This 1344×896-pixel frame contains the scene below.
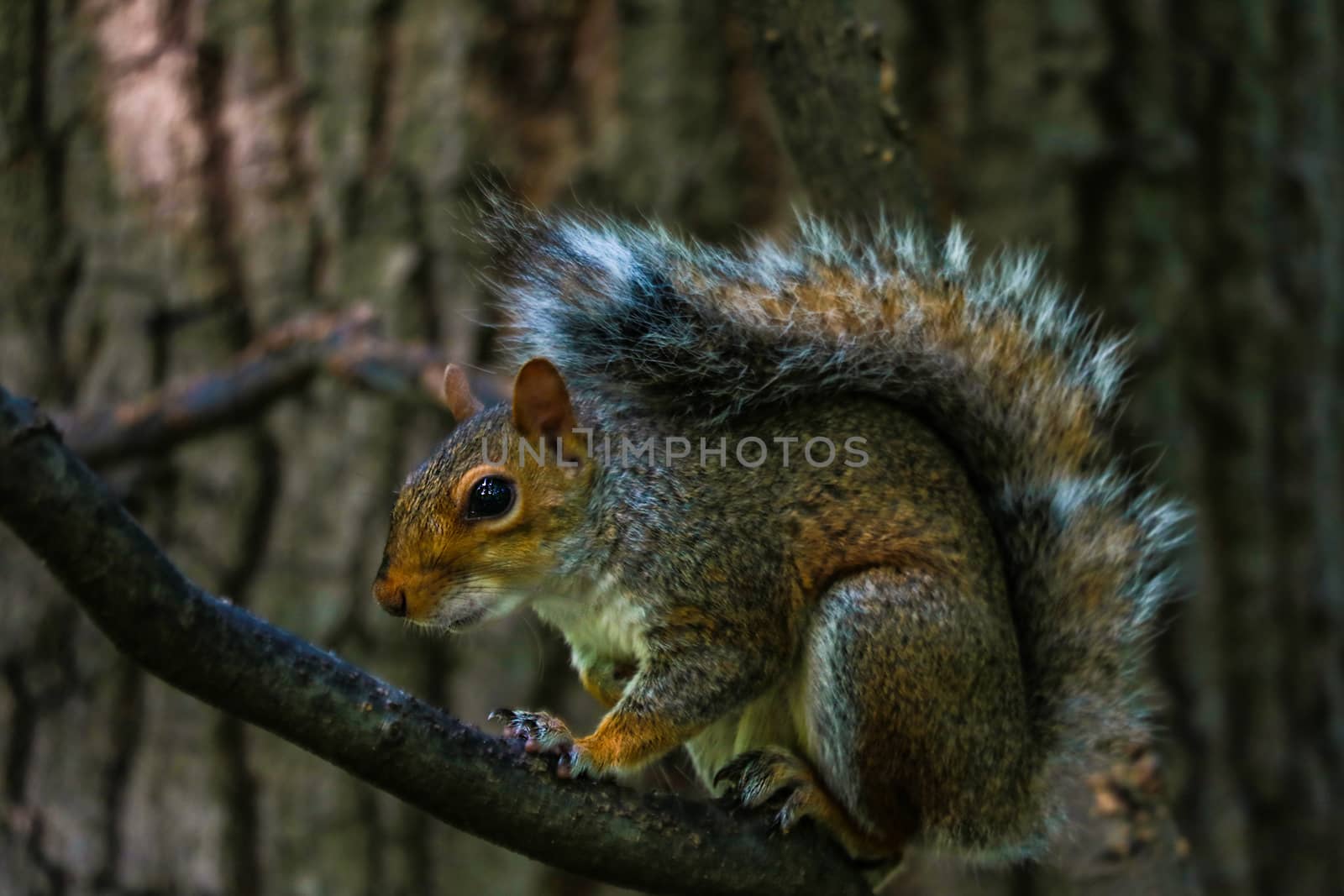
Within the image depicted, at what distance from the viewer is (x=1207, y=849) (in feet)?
8.77

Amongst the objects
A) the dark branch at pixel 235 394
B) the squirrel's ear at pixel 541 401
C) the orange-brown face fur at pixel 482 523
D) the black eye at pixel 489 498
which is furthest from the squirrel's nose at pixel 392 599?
the dark branch at pixel 235 394

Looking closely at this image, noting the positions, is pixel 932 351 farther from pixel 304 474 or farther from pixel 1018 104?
pixel 304 474

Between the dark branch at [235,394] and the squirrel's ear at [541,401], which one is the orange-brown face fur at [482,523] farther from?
the dark branch at [235,394]

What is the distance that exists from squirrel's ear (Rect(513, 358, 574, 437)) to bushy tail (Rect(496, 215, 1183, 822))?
11cm

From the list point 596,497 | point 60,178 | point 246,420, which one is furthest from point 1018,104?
point 60,178

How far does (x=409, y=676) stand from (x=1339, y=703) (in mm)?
1998

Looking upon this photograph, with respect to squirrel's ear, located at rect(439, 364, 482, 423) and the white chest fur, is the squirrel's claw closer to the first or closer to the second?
the white chest fur

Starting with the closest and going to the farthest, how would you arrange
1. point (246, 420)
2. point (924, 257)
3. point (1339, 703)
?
point (924, 257)
point (246, 420)
point (1339, 703)

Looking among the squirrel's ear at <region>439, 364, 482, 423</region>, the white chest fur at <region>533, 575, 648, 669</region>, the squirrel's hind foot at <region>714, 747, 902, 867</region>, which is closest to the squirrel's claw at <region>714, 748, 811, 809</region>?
the squirrel's hind foot at <region>714, 747, 902, 867</region>

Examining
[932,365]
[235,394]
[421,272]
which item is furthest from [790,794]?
[421,272]

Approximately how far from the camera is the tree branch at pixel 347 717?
980 mm

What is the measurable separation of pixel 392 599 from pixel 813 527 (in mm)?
529

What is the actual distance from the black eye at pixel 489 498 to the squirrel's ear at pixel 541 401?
0.27ft

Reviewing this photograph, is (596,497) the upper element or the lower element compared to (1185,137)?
lower
